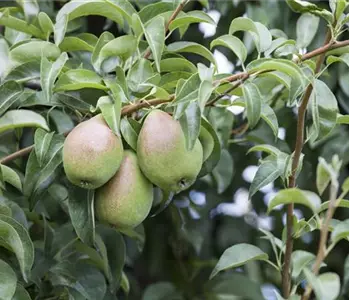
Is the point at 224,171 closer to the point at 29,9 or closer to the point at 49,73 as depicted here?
the point at 29,9

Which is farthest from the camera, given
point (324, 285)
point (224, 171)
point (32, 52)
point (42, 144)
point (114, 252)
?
point (224, 171)

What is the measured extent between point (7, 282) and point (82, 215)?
0.41 feet

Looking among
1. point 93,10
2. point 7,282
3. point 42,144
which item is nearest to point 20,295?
point 7,282

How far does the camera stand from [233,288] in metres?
1.79

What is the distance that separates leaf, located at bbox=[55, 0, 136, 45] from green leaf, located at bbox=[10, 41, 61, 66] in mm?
31

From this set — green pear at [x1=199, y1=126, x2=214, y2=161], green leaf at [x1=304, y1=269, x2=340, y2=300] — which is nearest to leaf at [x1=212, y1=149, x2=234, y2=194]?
green pear at [x1=199, y1=126, x2=214, y2=161]

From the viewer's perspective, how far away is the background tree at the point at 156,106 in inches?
39.3

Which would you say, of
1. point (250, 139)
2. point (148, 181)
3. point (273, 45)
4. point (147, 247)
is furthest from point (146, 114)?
point (147, 247)

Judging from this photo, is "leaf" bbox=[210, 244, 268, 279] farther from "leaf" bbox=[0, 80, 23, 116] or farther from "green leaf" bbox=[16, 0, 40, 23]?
"green leaf" bbox=[16, 0, 40, 23]

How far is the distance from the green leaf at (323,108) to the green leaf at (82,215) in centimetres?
29

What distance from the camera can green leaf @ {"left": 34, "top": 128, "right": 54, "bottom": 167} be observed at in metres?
1.07

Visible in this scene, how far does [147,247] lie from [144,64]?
2.96 feet

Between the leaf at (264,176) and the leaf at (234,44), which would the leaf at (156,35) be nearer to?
the leaf at (234,44)

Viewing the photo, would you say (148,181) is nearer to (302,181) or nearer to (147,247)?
(302,181)
